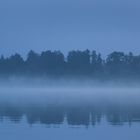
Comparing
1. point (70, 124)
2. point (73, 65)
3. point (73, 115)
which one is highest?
point (73, 65)

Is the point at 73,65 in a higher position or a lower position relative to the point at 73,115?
higher

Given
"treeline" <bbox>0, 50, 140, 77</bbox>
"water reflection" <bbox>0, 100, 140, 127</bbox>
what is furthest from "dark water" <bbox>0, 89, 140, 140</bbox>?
"treeline" <bbox>0, 50, 140, 77</bbox>

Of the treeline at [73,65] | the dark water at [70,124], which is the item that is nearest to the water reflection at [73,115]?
the dark water at [70,124]

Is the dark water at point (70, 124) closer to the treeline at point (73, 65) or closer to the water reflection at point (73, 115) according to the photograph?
the water reflection at point (73, 115)

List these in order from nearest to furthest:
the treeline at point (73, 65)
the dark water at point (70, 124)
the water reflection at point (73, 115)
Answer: the dark water at point (70, 124), the water reflection at point (73, 115), the treeline at point (73, 65)

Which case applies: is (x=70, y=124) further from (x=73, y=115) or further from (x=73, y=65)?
(x=73, y=65)

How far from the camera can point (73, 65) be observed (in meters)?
144

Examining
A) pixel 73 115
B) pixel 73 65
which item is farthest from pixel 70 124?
pixel 73 65

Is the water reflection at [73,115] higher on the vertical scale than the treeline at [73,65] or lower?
lower

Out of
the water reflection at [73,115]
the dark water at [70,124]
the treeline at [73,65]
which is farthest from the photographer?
the treeline at [73,65]

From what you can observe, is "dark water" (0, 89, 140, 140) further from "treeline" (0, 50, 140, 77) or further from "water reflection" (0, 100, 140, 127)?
"treeline" (0, 50, 140, 77)

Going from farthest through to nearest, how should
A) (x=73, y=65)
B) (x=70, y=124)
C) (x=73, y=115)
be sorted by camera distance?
1. (x=73, y=65)
2. (x=73, y=115)
3. (x=70, y=124)

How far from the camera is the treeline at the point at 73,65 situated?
14150cm

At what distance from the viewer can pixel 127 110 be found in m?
48.9
